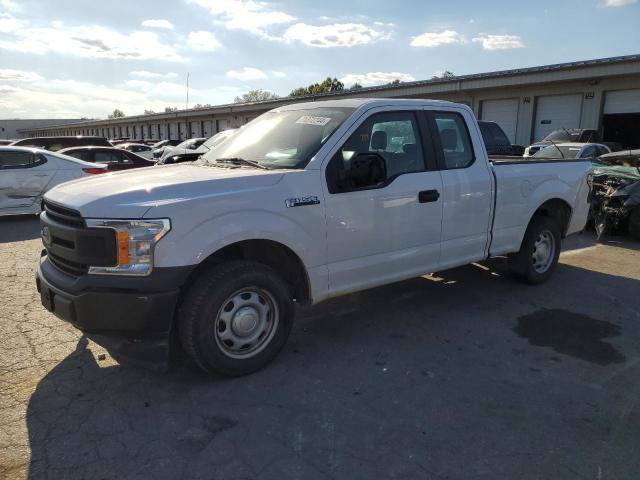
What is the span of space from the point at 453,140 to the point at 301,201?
200 centimetres

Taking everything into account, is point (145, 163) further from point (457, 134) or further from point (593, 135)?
point (593, 135)

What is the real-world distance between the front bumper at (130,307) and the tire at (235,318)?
0.17 m

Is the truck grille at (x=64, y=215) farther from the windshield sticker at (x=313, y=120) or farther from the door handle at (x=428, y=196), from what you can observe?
the door handle at (x=428, y=196)

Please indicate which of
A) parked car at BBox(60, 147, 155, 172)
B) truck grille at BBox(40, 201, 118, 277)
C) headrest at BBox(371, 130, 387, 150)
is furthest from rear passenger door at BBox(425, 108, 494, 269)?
parked car at BBox(60, 147, 155, 172)

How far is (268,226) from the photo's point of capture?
12.0 ft

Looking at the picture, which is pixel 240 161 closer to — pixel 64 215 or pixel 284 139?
pixel 284 139

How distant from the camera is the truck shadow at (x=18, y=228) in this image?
880 cm

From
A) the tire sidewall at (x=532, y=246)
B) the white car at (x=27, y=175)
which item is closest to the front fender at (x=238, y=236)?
the tire sidewall at (x=532, y=246)

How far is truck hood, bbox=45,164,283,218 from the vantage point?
10.8ft

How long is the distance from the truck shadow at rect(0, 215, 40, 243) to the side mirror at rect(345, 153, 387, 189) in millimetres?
6855

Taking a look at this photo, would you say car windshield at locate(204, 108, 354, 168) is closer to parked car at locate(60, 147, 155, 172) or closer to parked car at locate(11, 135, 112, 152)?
parked car at locate(60, 147, 155, 172)

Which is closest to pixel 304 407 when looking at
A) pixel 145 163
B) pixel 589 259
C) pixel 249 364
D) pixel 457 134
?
pixel 249 364

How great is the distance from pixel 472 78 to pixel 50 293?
25.8 m

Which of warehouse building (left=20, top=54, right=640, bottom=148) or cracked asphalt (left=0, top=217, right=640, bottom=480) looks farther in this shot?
warehouse building (left=20, top=54, right=640, bottom=148)
